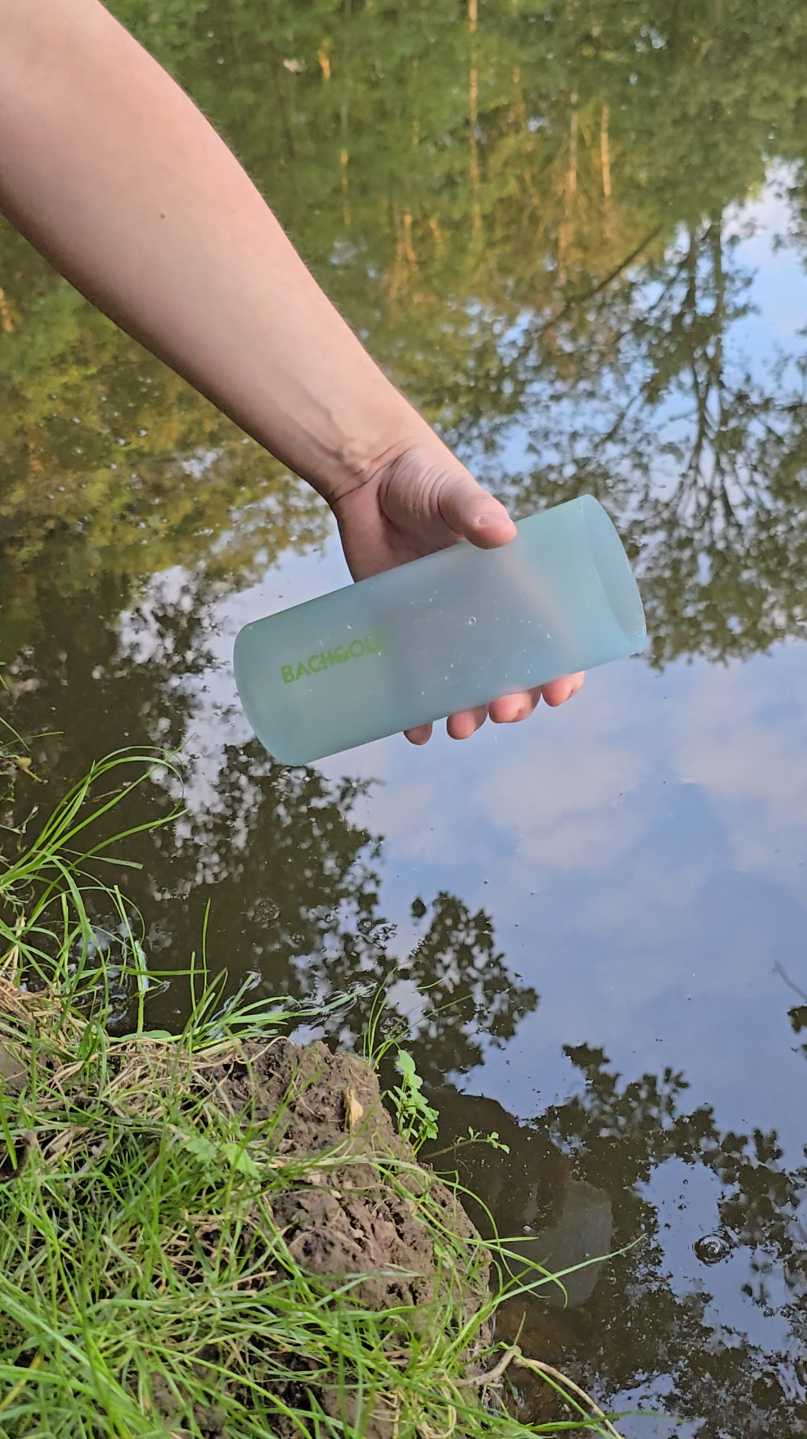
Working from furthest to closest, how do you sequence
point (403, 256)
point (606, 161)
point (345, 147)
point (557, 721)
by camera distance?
1. point (345, 147)
2. point (606, 161)
3. point (403, 256)
4. point (557, 721)

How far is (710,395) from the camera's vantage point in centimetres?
302

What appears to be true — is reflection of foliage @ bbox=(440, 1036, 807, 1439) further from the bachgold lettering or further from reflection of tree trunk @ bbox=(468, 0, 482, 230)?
reflection of tree trunk @ bbox=(468, 0, 482, 230)

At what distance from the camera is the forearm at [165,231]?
1123mm

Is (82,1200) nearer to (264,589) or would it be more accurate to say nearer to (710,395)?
(264,589)

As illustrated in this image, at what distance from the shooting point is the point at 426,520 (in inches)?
56.2

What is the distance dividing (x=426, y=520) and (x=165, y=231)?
1.64 feet

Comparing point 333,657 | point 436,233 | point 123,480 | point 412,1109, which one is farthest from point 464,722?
point 436,233

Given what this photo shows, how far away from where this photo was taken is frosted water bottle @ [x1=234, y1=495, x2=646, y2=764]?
1.23 m

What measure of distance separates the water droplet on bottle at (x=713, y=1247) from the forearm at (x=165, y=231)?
1.28m

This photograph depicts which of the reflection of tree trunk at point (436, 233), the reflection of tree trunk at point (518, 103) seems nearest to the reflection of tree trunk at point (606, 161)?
the reflection of tree trunk at point (518, 103)

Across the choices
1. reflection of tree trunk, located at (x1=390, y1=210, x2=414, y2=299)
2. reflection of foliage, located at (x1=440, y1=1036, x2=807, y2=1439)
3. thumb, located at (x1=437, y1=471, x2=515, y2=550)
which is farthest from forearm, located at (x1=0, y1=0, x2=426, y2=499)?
reflection of tree trunk, located at (x1=390, y1=210, x2=414, y2=299)

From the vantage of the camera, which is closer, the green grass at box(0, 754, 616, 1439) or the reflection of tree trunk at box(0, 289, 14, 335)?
the green grass at box(0, 754, 616, 1439)

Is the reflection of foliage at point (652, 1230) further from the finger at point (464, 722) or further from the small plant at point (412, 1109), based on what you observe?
the finger at point (464, 722)

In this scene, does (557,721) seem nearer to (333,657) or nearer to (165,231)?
(333,657)
